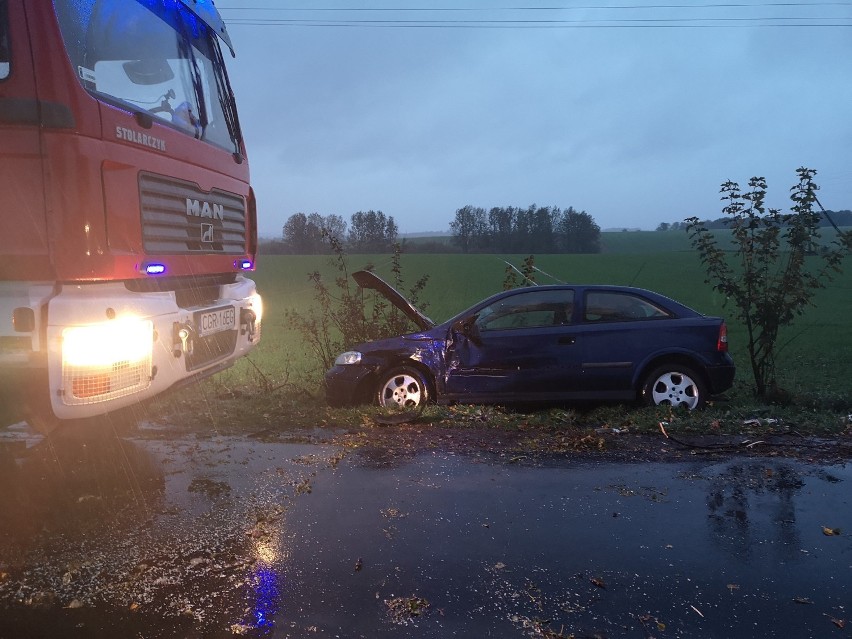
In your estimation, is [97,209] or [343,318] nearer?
[97,209]

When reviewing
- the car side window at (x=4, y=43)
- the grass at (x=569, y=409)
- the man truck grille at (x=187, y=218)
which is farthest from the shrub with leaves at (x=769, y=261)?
the car side window at (x=4, y=43)

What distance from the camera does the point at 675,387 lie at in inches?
285

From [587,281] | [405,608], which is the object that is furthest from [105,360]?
[587,281]

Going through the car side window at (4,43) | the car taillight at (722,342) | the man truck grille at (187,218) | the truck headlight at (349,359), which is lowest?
the truck headlight at (349,359)

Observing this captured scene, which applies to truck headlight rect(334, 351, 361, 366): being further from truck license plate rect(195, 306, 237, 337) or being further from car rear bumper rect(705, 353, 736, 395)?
car rear bumper rect(705, 353, 736, 395)

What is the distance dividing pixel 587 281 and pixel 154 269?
114 ft

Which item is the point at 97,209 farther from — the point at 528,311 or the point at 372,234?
the point at 372,234

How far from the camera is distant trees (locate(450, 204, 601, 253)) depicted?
45.1m

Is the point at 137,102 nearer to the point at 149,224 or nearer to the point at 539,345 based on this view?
the point at 149,224

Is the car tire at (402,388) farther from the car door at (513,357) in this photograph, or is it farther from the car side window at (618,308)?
the car side window at (618,308)

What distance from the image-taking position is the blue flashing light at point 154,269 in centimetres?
452

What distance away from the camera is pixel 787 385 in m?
10.1

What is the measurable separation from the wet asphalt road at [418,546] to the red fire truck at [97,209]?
776 mm

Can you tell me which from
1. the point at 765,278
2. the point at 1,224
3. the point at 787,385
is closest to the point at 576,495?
the point at 1,224
